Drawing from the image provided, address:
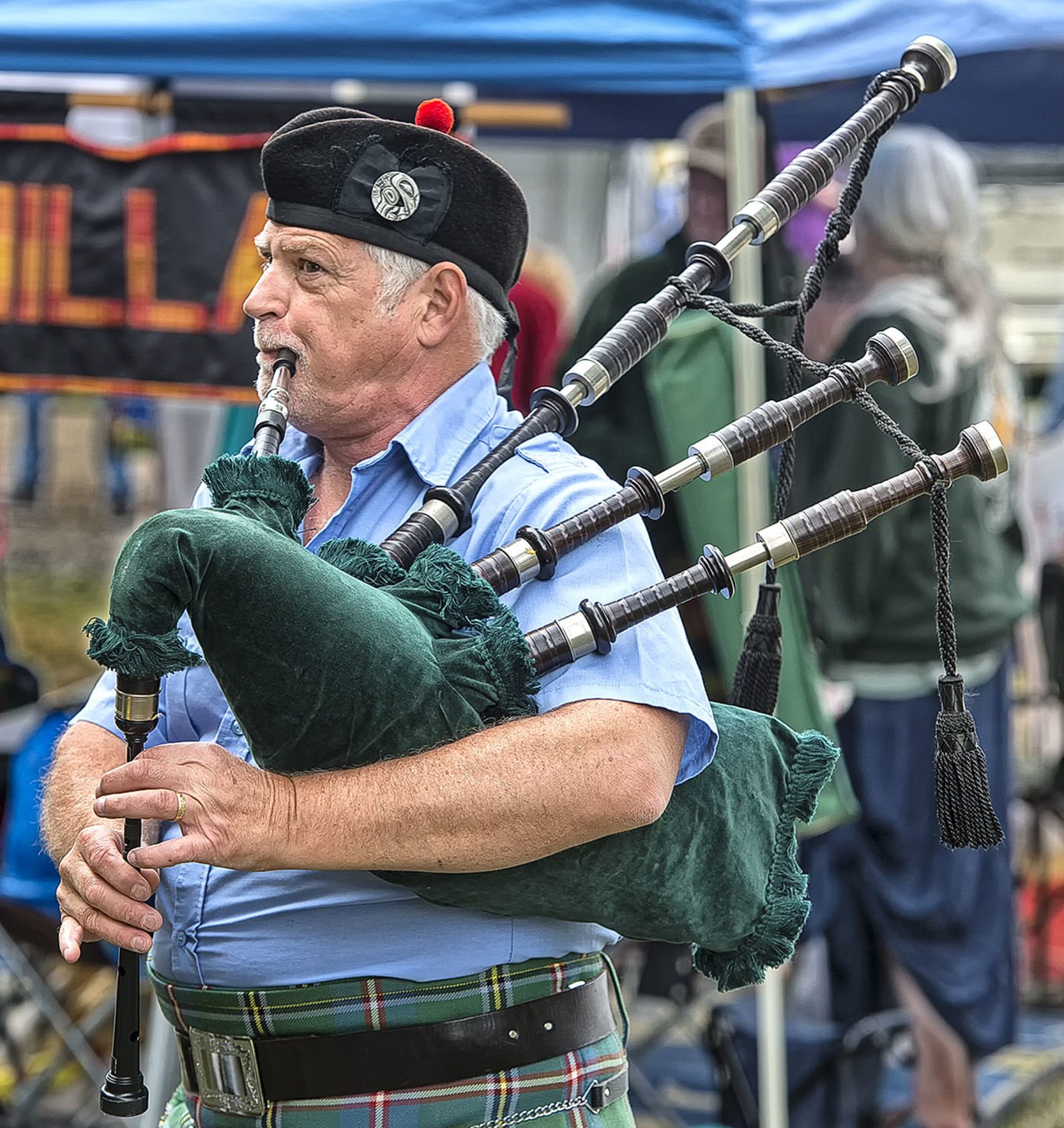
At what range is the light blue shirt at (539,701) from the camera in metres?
1.68

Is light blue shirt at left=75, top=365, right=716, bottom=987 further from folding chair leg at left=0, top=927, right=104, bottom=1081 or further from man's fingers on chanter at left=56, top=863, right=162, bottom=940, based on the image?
Answer: folding chair leg at left=0, top=927, right=104, bottom=1081

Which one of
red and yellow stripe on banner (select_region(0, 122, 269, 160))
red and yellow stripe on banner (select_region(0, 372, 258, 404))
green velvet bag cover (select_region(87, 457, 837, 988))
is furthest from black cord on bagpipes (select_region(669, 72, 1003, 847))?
red and yellow stripe on banner (select_region(0, 122, 269, 160))

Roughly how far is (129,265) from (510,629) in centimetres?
249

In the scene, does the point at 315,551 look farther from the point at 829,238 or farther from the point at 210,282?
the point at 210,282

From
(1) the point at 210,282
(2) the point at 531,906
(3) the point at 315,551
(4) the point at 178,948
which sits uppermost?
(1) the point at 210,282

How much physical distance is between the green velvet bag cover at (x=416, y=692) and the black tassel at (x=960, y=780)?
17 cm

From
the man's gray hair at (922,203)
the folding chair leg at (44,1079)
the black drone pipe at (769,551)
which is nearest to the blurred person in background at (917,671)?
the man's gray hair at (922,203)

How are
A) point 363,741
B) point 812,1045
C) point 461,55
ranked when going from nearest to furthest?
1. point 363,741
2. point 461,55
3. point 812,1045

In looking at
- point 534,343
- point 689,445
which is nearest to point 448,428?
point 689,445

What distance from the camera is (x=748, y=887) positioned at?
180 centimetres

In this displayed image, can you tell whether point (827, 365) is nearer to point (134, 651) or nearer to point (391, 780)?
point (391, 780)

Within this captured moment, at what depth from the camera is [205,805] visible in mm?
1520

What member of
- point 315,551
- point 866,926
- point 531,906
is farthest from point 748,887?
point 866,926

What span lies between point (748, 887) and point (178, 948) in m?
0.68
